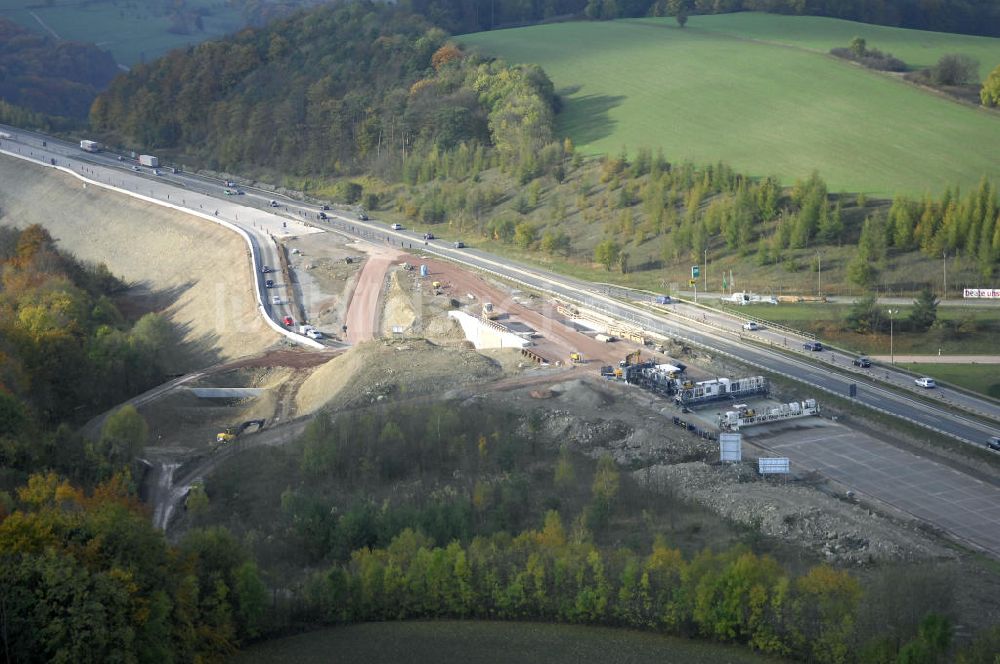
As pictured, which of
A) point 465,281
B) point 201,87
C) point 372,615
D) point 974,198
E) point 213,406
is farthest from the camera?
point 201,87

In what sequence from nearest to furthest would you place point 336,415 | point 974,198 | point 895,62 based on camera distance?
1. point 336,415
2. point 974,198
3. point 895,62

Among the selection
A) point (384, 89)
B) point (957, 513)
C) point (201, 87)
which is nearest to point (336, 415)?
point (957, 513)

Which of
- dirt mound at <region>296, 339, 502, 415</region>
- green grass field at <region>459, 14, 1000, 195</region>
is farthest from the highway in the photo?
green grass field at <region>459, 14, 1000, 195</region>

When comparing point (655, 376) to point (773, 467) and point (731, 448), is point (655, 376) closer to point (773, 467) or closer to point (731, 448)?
point (731, 448)

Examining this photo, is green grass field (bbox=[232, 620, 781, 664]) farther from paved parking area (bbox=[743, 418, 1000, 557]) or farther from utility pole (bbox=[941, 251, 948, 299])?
utility pole (bbox=[941, 251, 948, 299])

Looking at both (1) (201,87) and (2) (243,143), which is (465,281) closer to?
(2) (243,143)

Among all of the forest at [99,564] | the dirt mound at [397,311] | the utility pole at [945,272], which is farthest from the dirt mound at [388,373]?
the utility pole at [945,272]

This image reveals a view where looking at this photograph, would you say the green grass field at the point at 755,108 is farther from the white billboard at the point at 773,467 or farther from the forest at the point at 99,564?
the forest at the point at 99,564
